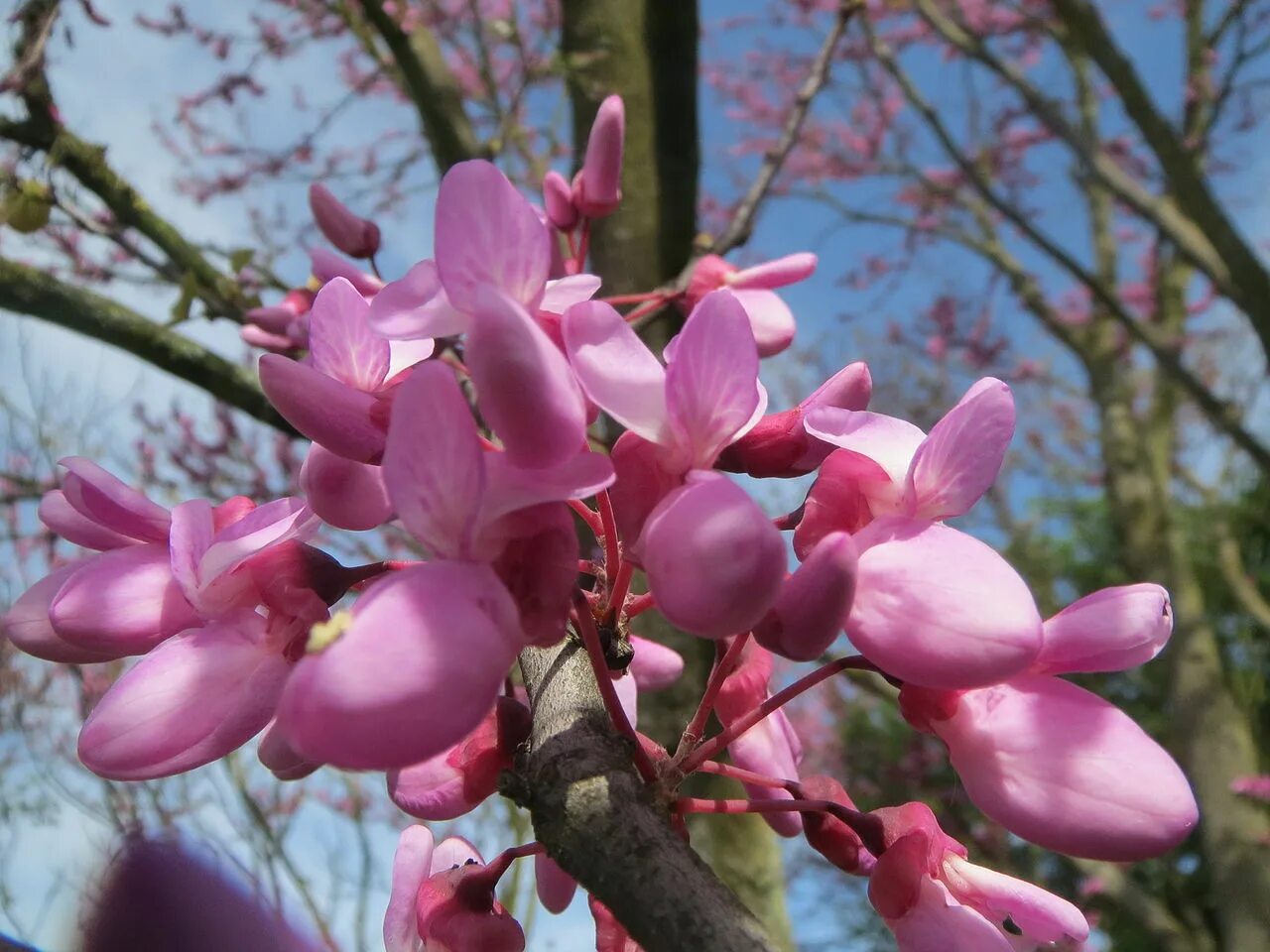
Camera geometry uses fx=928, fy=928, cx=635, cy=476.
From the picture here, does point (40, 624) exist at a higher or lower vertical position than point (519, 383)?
lower

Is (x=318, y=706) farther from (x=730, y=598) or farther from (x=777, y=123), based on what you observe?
(x=777, y=123)

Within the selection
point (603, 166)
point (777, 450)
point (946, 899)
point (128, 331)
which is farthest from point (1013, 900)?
point (128, 331)

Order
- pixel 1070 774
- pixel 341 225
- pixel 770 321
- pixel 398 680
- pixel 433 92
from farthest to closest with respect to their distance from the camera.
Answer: pixel 433 92 < pixel 341 225 < pixel 770 321 < pixel 1070 774 < pixel 398 680

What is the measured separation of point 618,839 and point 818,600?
0.46ft

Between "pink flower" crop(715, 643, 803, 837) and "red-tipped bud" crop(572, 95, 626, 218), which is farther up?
"red-tipped bud" crop(572, 95, 626, 218)

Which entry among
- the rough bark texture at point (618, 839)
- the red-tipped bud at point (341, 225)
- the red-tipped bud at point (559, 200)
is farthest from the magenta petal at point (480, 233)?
the red-tipped bud at point (341, 225)

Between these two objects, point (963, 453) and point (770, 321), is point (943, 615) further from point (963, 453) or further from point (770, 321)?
point (770, 321)

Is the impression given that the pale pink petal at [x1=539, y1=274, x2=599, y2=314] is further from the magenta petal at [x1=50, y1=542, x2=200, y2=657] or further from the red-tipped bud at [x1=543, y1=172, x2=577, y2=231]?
the red-tipped bud at [x1=543, y1=172, x2=577, y2=231]

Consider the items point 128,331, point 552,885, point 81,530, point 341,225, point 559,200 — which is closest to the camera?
point 81,530

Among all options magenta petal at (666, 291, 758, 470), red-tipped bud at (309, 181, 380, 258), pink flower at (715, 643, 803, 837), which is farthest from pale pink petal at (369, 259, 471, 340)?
red-tipped bud at (309, 181, 380, 258)

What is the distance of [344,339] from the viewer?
52 cm

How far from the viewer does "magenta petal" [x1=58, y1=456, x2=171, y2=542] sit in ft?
1.71

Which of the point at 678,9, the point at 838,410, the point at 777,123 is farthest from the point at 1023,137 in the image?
the point at 838,410

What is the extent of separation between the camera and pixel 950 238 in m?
4.86
